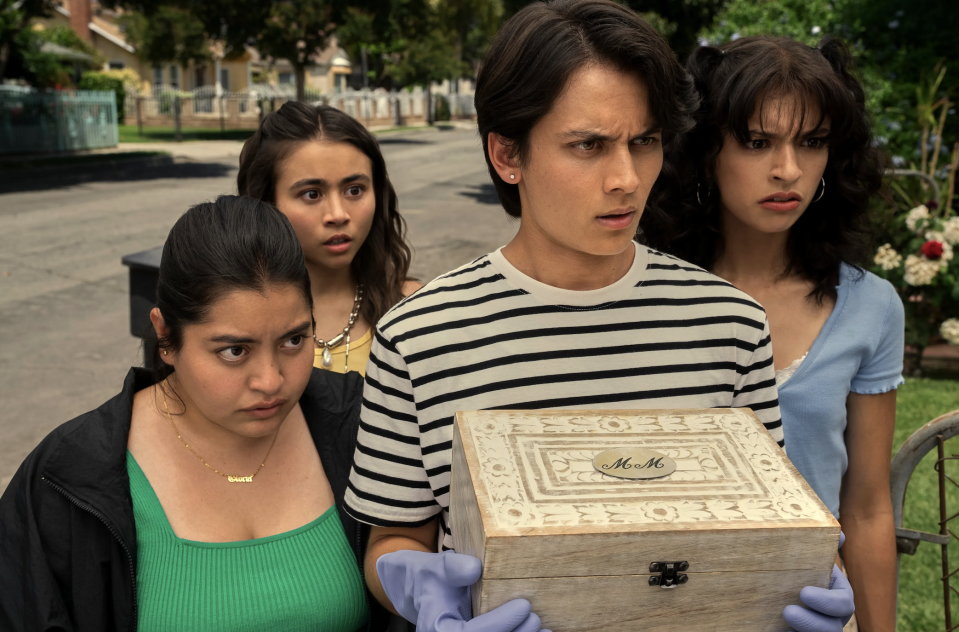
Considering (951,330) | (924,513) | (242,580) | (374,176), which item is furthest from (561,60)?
(951,330)

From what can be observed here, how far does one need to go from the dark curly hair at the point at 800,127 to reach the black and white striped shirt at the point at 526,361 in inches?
23.4

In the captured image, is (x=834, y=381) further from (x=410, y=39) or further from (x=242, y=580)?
(x=410, y=39)

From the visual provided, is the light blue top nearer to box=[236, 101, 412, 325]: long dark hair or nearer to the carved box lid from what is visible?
the carved box lid

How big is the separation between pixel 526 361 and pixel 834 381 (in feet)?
2.76

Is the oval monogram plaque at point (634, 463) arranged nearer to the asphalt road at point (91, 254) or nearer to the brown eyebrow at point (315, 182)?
the brown eyebrow at point (315, 182)

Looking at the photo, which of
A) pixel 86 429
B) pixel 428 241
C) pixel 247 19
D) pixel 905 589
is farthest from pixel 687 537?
pixel 247 19

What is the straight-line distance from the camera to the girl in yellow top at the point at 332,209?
291cm

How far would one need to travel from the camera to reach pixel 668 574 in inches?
49.4

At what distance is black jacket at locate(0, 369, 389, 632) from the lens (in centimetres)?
179

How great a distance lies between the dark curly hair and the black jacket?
1445 millimetres

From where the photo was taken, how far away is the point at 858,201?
228 centimetres

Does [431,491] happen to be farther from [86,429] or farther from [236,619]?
[86,429]

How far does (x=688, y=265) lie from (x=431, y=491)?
2.19 ft

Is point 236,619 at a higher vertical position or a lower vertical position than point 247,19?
lower
